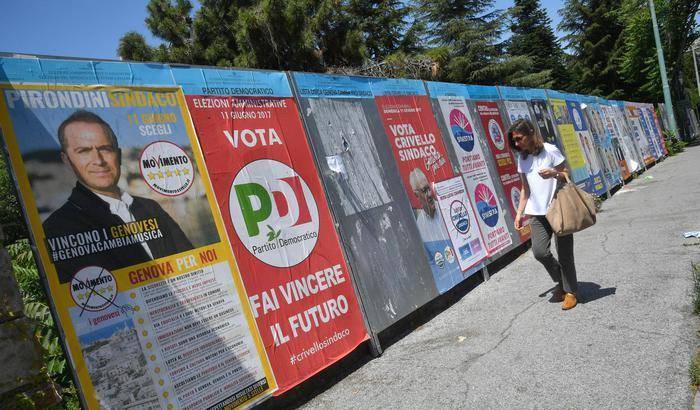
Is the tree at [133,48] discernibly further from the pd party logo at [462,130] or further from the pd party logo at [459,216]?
→ the pd party logo at [459,216]

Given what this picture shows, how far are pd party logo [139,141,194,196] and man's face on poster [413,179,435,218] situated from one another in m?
3.07

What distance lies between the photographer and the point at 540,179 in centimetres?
530

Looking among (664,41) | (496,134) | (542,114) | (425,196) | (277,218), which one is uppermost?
(664,41)

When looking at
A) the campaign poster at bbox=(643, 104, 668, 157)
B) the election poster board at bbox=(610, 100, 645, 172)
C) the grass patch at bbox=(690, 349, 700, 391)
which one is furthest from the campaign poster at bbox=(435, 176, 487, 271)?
the campaign poster at bbox=(643, 104, 668, 157)

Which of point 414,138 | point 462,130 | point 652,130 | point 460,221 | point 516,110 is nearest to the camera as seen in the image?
point 414,138

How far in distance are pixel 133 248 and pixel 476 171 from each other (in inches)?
217

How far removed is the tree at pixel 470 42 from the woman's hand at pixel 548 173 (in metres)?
27.4

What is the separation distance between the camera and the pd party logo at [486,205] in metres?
7.66

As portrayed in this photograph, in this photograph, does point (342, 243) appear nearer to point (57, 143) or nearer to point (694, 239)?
point (57, 143)

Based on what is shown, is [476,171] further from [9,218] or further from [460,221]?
[9,218]

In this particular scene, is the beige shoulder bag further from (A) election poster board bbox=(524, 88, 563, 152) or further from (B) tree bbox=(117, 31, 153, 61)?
(B) tree bbox=(117, 31, 153, 61)

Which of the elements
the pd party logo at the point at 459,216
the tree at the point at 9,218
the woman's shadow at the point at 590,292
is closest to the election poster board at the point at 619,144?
the pd party logo at the point at 459,216

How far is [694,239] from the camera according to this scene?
714 centimetres

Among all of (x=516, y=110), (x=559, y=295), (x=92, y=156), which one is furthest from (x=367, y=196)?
(x=516, y=110)
